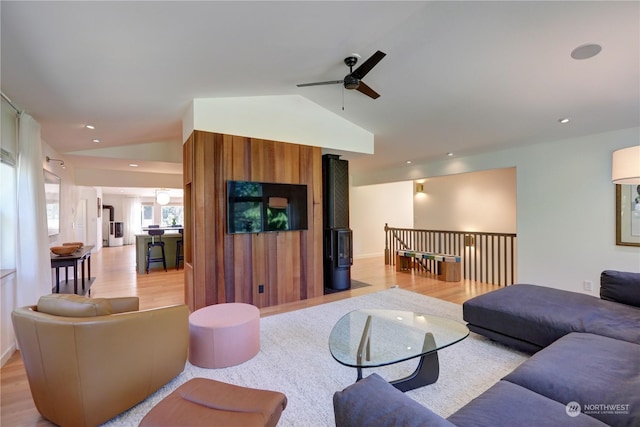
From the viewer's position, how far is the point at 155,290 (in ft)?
16.7

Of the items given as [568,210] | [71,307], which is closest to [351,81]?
[71,307]

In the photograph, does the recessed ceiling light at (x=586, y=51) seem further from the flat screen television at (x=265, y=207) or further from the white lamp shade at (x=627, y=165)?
the flat screen television at (x=265, y=207)

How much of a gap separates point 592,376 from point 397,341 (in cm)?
111

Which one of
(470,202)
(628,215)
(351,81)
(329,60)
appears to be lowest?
(628,215)

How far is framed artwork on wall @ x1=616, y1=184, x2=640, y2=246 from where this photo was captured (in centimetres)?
387

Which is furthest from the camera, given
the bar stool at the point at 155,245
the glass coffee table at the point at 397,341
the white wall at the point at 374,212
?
the white wall at the point at 374,212

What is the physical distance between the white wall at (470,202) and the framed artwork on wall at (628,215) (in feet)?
9.53

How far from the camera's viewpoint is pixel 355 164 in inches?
287

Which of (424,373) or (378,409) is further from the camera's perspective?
(424,373)

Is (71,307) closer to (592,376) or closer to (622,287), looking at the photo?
(592,376)

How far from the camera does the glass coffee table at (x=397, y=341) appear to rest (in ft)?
6.40

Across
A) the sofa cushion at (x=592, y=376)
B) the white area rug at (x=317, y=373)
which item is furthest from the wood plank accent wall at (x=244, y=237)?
the sofa cushion at (x=592, y=376)

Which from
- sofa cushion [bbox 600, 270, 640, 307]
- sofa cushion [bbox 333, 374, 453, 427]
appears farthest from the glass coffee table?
sofa cushion [bbox 600, 270, 640, 307]

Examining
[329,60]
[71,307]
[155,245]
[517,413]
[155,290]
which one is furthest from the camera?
[155,245]
